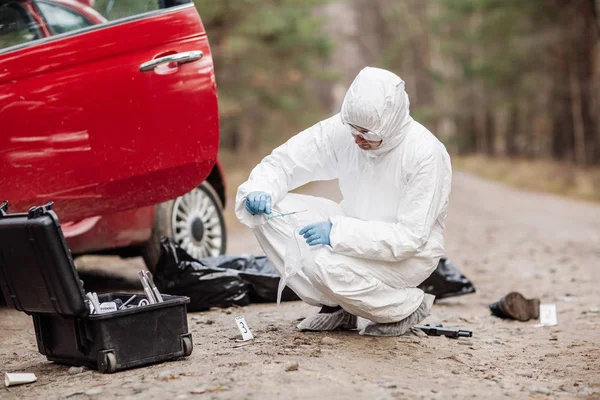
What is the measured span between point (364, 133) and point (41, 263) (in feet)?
5.83

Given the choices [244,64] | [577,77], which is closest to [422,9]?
[577,77]

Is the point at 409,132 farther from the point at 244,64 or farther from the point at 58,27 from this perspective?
the point at 244,64

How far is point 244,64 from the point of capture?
24.5m

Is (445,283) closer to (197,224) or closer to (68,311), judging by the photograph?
(197,224)

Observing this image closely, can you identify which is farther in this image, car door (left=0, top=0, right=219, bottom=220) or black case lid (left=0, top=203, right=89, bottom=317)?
car door (left=0, top=0, right=219, bottom=220)

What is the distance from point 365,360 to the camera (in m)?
4.54

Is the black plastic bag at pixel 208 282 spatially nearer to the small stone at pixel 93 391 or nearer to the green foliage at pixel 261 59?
the small stone at pixel 93 391

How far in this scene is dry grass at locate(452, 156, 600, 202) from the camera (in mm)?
23141

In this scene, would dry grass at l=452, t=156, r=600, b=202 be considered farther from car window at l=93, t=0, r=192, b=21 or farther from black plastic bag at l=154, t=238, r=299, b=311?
car window at l=93, t=0, r=192, b=21

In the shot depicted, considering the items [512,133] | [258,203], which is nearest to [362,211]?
[258,203]

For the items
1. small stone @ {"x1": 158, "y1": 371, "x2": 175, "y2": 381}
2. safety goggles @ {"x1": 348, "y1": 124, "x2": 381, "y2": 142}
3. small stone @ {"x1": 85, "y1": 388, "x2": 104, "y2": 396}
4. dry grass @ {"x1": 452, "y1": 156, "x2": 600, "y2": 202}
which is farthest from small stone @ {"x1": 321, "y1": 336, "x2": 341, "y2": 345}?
dry grass @ {"x1": 452, "y1": 156, "x2": 600, "y2": 202}

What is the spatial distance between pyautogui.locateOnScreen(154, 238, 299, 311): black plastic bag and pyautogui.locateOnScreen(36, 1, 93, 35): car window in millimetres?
1612

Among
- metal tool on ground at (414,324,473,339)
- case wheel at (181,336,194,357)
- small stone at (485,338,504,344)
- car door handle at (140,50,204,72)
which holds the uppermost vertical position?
car door handle at (140,50,204,72)

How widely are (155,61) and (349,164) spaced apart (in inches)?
60.7
